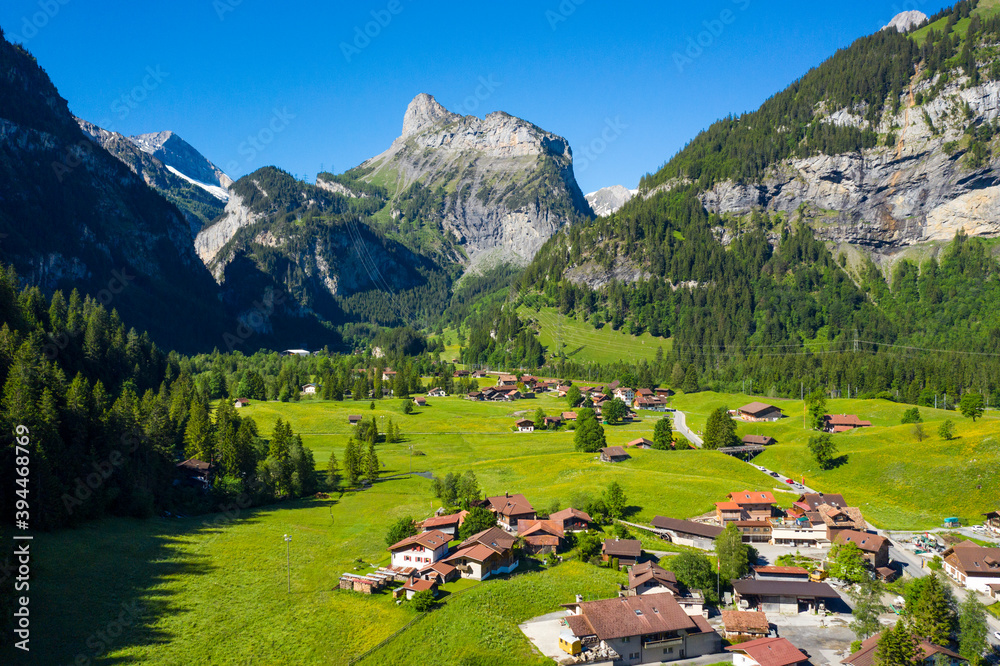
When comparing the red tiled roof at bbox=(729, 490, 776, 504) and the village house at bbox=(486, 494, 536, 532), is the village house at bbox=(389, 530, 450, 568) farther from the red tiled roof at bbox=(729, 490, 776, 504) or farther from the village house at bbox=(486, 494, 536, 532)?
the red tiled roof at bbox=(729, 490, 776, 504)

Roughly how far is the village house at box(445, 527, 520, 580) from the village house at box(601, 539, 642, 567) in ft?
29.2

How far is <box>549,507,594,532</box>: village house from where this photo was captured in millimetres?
68000

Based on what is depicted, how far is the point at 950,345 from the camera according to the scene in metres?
195

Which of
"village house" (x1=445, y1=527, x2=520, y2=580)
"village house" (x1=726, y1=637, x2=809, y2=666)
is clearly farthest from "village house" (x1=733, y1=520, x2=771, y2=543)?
"village house" (x1=445, y1=527, x2=520, y2=580)

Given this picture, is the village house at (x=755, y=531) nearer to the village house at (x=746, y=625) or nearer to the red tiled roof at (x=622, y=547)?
the red tiled roof at (x=622, y=547)

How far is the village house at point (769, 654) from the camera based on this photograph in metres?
41.1

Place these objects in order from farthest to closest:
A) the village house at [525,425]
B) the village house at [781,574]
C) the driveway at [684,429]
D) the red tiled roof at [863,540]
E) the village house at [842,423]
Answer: the village house at [525,425]
the driveway at [684,429]
the village house at [842,423]
the red tiled roof at [863,540]
the village house at [781,574]

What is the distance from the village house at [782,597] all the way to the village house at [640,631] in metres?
7.00

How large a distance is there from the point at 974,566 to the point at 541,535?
40669 millimetres

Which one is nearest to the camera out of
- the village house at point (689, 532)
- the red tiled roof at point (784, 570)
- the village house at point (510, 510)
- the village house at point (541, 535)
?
the red tiled roof at point (784, 570)

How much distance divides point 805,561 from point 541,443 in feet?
193

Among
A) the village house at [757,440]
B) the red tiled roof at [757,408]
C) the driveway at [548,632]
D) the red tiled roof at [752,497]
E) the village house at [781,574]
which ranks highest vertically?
the red tiled roof at [757,408]

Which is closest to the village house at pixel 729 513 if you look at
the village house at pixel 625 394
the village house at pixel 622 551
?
the village house at pixel 622 551

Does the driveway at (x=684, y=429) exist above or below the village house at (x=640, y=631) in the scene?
above
